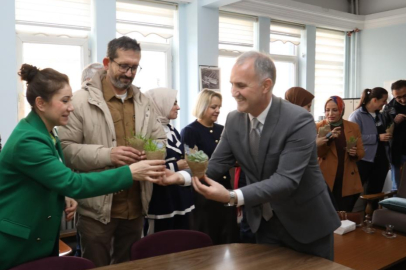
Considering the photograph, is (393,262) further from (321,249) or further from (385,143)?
(385,143)

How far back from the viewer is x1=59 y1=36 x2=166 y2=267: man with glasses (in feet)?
6.66

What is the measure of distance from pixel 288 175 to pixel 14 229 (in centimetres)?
119

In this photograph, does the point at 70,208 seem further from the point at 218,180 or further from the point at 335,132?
the point at 335,132

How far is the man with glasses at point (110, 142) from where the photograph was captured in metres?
2.03

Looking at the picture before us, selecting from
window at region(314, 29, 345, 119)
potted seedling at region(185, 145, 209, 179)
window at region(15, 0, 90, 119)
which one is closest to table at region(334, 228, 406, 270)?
potted seedling at region(185, 145, 209, 179)

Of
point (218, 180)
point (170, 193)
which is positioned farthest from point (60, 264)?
point (218, 180)

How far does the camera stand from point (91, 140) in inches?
82.7

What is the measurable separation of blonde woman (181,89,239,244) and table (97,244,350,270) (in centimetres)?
150

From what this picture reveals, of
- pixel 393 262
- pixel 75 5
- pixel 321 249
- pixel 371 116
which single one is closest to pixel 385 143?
Answer: pixel 371 116

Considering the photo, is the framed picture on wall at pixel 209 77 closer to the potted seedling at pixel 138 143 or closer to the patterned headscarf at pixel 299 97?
the patterned headscarf at pixel 299 97

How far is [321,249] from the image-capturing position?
6.19ft

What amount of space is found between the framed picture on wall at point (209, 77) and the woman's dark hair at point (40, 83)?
343 cm

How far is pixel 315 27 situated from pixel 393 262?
5441 mm

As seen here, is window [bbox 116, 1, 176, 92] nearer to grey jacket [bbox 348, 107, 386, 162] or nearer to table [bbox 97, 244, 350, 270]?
grey jacket [bbox 348, 107, 386, 162]
